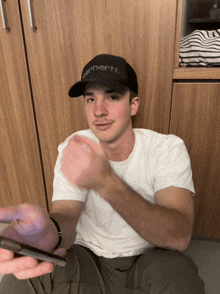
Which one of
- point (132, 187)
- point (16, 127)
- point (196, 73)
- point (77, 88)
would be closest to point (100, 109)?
point (77, 88)

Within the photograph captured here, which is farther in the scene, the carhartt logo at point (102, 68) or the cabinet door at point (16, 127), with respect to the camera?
the cabinet door at point (16, 127)

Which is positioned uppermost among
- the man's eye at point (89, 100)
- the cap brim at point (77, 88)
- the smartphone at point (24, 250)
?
the cap brim at point (77, 88)

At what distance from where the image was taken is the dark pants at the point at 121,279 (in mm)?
540

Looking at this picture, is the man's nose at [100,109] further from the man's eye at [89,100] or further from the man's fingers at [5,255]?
the man's fingers at [5,255]

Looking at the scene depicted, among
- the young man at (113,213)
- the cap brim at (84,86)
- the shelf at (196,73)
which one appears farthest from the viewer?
the shelf at (196,73)

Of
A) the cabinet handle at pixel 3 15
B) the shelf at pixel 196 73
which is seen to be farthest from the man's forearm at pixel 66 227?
the cabinet handle at pixel 3 15

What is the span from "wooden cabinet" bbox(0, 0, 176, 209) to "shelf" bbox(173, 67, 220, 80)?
34mm

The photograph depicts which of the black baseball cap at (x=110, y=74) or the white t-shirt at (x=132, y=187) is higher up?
the black baseball cap at (x=110, y=74)

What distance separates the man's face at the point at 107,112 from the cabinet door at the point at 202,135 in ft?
0.82

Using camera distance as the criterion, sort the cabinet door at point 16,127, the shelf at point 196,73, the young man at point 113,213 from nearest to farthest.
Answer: the young man at point 113,213, the shelf at point 196,73, the cabinet door at point 16,127

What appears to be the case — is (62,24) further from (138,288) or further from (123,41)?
(138,288)

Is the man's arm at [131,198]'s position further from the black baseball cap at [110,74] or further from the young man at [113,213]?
the black baseball cap at [110,74]

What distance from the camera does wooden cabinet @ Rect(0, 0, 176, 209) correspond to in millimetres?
750

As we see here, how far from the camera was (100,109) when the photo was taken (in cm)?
68
